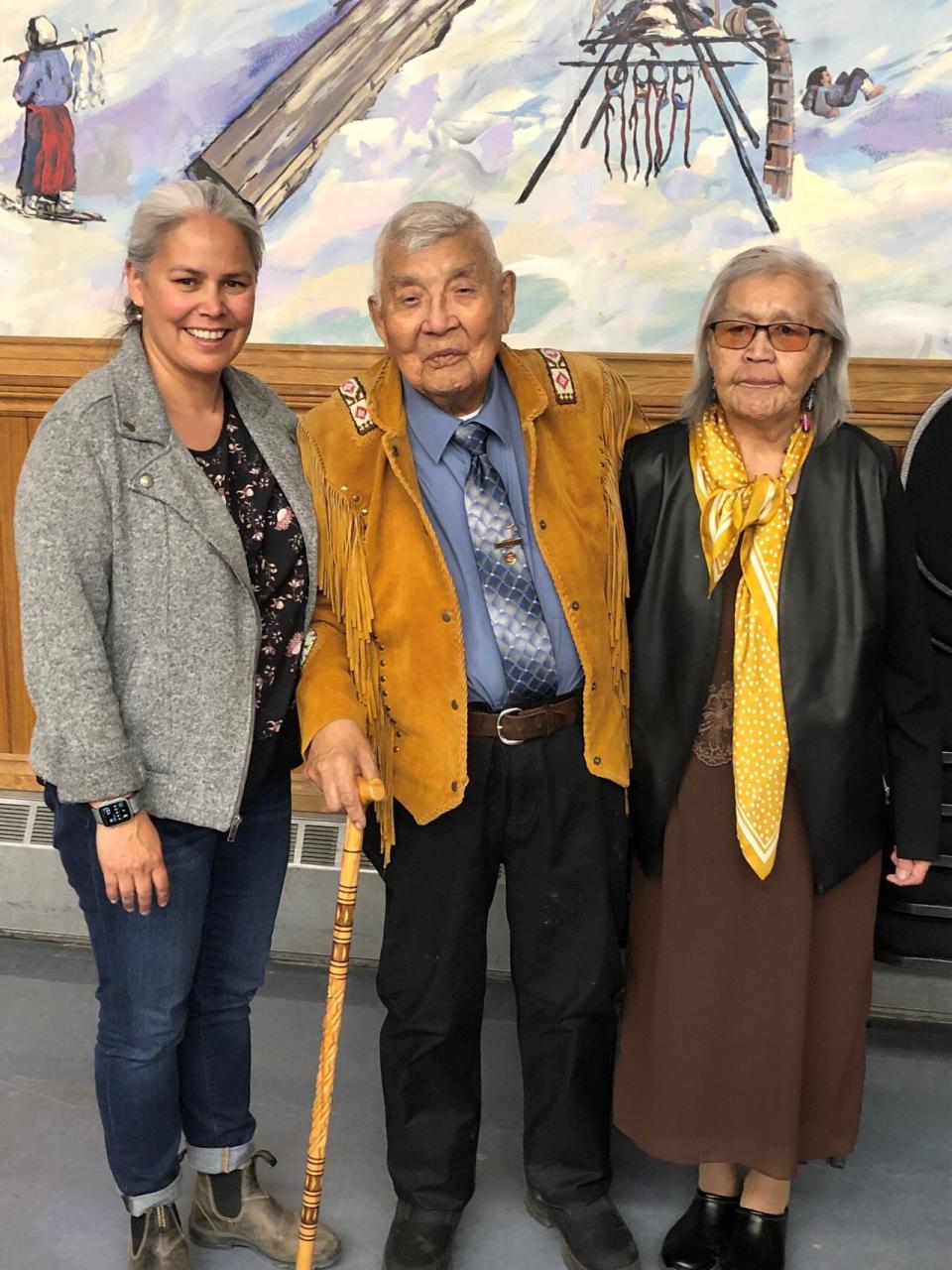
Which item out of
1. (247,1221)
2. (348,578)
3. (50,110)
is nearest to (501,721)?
(348,578)

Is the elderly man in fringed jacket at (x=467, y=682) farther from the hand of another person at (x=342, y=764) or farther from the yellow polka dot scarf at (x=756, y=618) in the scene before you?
the yellow polka dot scarf at (x=756, y=618)

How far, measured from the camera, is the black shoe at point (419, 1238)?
7.12 feet

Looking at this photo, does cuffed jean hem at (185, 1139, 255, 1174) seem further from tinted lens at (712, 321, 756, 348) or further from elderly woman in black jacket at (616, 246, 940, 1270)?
tinted lens at (712, 321, 756, 348)

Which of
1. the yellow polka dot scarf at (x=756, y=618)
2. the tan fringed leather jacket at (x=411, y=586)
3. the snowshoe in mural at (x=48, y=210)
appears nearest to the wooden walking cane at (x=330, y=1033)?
the tan fringed leather jacket at (x=411, y=586)

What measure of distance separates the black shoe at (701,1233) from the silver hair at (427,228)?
1565mm

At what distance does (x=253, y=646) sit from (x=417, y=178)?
5.10 ft

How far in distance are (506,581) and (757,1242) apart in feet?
3.83

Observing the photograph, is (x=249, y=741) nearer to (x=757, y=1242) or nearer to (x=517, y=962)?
(x=517, y=962)

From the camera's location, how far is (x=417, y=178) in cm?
303

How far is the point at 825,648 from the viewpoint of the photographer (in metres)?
1.99

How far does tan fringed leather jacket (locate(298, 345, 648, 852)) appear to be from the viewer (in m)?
1.98

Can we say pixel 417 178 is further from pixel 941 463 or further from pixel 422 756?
pixel 422 756

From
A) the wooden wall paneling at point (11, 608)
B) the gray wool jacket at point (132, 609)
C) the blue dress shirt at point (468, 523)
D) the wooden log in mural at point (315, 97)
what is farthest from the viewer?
the wooden wall paneling at point (11, 608)

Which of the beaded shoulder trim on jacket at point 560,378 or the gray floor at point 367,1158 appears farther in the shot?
the gray floor at point 367,1158
